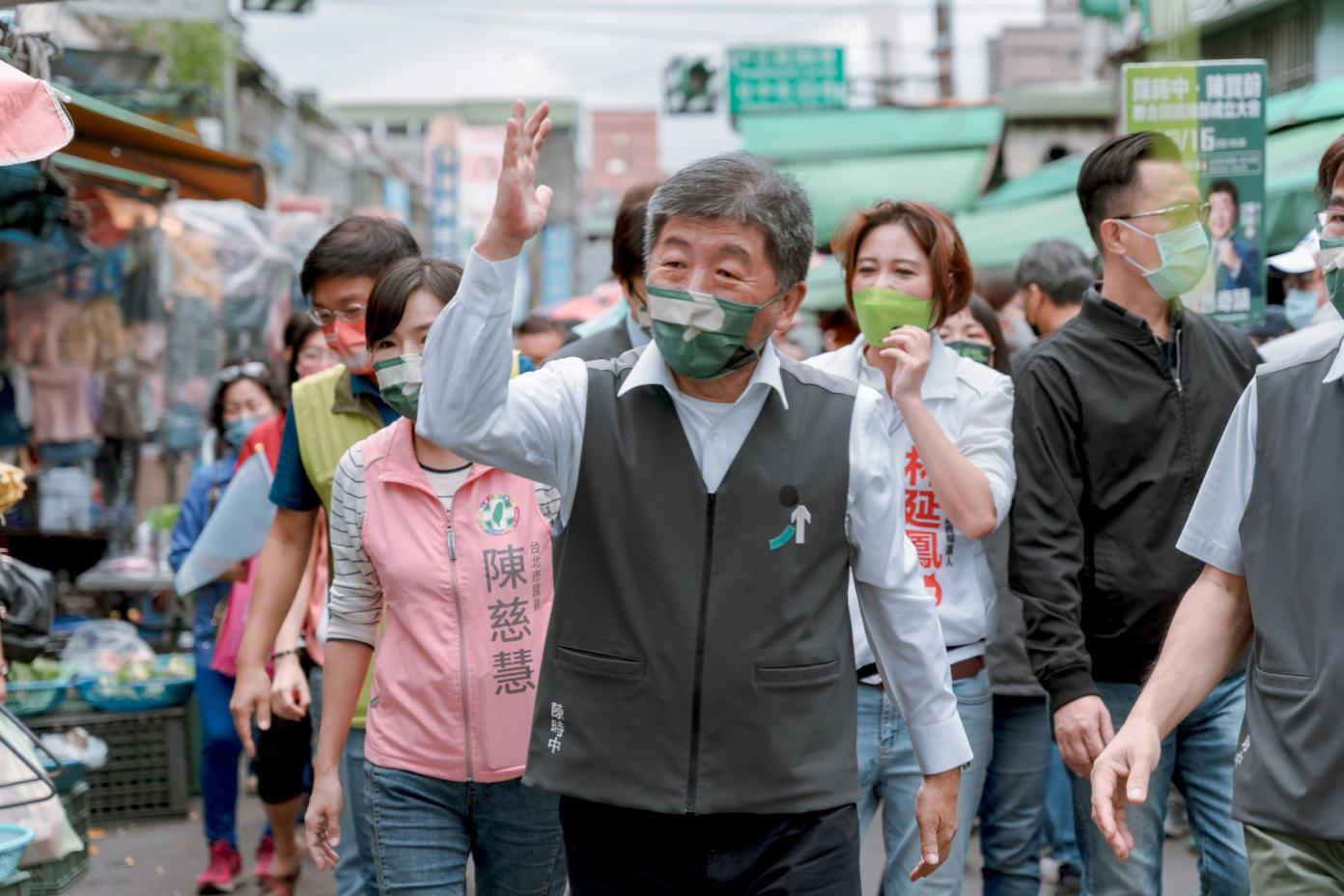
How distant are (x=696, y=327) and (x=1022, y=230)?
45.4ft

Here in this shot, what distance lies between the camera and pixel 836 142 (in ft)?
94.3

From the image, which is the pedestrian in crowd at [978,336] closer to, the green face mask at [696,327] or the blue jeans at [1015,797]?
the blue jeans at [1015,797]

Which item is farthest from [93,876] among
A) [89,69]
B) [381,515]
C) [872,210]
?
[89,69]

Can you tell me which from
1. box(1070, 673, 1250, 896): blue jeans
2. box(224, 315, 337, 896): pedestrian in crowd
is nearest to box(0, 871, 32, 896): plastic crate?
box(224, 315, 337, 896): pedestrian in crowd

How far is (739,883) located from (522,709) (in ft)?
2.93

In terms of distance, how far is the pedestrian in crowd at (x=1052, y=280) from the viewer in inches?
275

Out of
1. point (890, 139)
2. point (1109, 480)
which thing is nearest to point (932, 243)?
point (1109, 480)

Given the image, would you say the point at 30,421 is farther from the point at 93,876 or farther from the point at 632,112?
the point at 632,112

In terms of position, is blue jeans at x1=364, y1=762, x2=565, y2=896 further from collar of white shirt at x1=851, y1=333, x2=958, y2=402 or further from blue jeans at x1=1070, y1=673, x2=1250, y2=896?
collar of white shirt at x1=851, y1=333, x2=958, y2=402

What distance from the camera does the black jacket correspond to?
396cm

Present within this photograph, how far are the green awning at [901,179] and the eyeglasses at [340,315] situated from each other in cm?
2104

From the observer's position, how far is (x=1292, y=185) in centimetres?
1047

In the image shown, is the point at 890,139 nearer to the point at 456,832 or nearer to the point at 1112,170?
the point at 1112,170

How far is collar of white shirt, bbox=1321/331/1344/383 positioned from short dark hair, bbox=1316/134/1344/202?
0.36m
